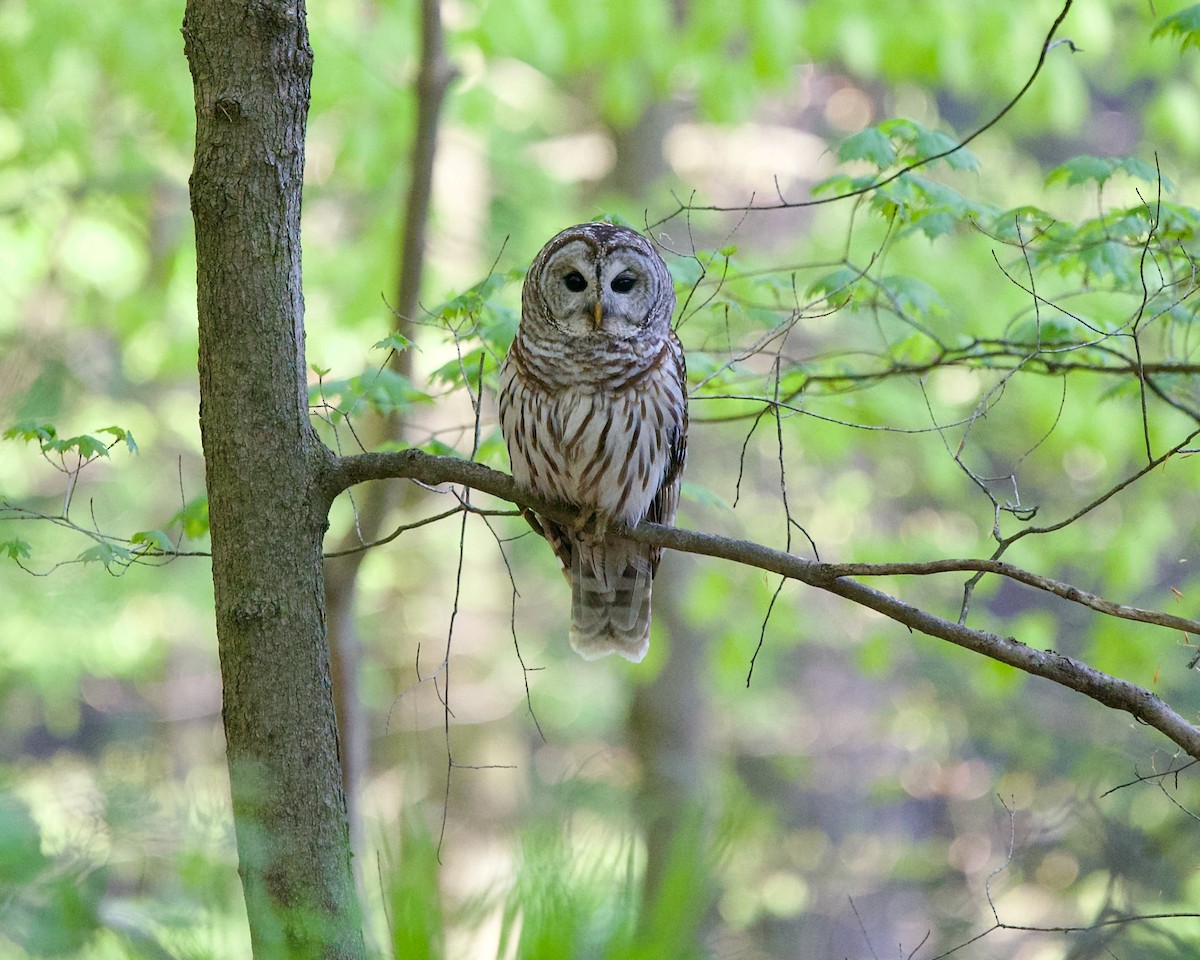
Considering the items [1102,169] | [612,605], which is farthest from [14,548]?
[1102,169]

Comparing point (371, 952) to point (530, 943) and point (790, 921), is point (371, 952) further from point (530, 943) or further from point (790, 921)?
point (790, 921)

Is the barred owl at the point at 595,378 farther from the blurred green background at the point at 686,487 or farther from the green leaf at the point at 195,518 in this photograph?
the green leaf at the point at 195,518

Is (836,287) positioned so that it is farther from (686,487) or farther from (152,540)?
(152,540)

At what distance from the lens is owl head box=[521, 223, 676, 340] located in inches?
120

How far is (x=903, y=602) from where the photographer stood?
1999 mm

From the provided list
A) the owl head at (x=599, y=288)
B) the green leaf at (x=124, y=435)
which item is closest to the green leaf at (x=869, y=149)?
the owl head at (x=599, y=288)

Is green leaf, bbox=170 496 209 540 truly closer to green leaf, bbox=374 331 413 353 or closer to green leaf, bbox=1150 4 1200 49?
green leaf, bbox=374 331 413 353

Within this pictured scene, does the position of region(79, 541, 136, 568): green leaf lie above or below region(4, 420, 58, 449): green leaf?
below

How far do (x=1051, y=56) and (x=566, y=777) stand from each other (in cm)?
493

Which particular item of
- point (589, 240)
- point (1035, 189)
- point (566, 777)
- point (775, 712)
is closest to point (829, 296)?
point (589, 240)

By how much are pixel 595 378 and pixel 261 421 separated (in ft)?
3.68

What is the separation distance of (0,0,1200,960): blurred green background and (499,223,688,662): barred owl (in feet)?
0.47

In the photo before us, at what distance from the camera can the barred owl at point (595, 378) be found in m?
3.04

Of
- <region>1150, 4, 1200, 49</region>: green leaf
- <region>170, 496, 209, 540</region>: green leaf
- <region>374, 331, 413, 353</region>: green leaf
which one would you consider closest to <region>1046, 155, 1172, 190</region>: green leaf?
<region>1150, 4, 1200, 49</region>: green leaf
